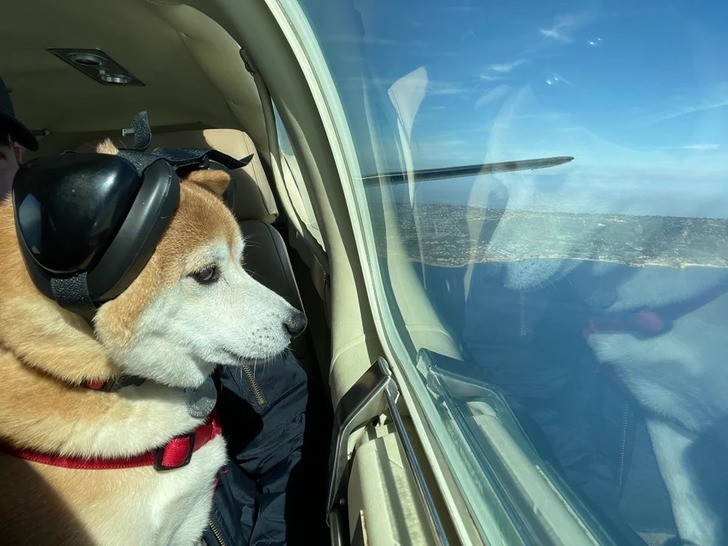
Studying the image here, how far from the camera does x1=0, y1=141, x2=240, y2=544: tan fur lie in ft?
3.79

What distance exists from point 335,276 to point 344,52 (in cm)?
69

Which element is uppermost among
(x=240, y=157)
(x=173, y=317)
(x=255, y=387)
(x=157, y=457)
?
(x=240, y=157)

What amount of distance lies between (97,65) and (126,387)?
62.0 inches

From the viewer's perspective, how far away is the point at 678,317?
0.58m

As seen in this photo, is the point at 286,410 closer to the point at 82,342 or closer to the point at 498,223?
the point at 82,342

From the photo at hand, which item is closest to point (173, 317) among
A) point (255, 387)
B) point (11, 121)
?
point (255, 387)

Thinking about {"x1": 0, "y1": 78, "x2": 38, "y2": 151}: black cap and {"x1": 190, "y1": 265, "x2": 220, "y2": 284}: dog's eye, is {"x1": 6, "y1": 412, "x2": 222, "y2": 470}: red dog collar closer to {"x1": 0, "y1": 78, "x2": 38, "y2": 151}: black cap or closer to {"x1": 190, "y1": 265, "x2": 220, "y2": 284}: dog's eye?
{"x1": 190, "y1": 265, "x2": 220, "y2": 284}: dog's eye

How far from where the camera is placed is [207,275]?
1.39 meters

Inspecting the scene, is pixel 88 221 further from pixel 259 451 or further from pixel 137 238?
pixel 259 451

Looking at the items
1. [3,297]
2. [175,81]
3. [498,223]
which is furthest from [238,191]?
[498,223]

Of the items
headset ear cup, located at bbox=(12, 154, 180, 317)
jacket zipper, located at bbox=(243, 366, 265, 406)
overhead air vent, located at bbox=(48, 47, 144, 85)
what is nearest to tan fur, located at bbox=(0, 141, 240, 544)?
headset ear cup, located at bbox=(12, 154, 180, 317)

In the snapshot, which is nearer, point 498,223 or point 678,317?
point 678,317

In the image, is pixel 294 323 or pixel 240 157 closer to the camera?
pixel 294 323

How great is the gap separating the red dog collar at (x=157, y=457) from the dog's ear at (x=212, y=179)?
783 millimetres
